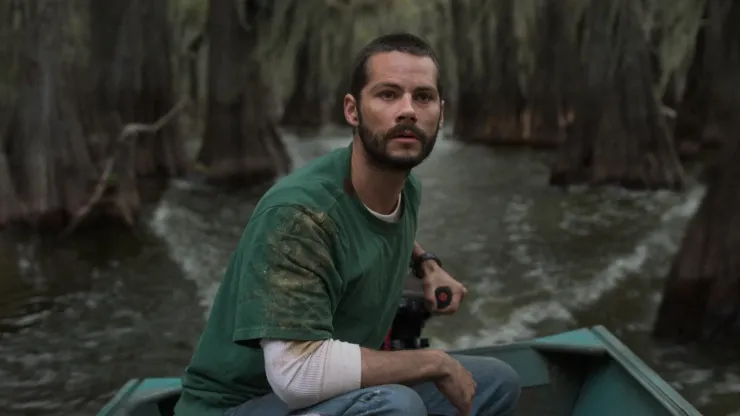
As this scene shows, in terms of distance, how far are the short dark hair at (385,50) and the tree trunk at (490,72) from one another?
21.0m

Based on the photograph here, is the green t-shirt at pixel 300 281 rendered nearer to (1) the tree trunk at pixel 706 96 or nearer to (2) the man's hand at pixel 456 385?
(2) the man's hand at pixel 456 385

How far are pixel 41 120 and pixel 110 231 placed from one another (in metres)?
1.65

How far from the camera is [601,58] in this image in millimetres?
13430

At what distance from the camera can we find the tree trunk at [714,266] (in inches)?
Answer: 219

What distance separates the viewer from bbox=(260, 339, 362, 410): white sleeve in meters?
1.82

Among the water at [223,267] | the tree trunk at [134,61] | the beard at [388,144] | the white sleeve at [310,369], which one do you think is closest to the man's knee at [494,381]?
the white sleeve at [310,369]

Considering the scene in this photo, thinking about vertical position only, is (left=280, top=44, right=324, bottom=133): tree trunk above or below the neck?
below

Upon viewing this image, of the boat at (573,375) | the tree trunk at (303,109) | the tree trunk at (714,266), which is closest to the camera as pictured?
the boat at (573,375)

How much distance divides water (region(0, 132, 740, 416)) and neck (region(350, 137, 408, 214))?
4.01 metres

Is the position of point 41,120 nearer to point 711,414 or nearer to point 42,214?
point 42,214

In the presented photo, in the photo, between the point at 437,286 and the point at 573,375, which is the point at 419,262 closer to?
the point at 437,286

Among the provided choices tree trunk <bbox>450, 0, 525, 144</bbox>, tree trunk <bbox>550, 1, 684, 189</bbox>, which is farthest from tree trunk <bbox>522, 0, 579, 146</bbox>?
tree trunk <bbox>550, 1, 684, 189</bbox>

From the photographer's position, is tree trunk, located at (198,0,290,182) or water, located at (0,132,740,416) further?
tree trunk, located at (198,0,290,182)

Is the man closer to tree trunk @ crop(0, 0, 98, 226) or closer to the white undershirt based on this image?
the white undershirt
